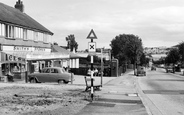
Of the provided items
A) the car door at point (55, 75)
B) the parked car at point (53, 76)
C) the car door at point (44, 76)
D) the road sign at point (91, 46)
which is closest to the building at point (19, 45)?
the parked car at point (53, 76)

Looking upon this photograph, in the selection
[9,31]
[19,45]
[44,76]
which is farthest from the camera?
[19,45]

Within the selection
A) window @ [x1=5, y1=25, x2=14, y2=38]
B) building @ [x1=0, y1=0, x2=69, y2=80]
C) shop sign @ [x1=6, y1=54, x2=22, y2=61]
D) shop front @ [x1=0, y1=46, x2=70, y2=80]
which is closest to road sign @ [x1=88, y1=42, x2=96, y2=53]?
shop front @ [x1=0, y1=46, x2=70, y2=80]

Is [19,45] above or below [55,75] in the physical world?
above

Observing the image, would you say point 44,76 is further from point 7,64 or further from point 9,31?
point 9,31

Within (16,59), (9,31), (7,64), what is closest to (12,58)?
(16,59)

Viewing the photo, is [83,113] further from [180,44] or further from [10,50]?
[180,44]

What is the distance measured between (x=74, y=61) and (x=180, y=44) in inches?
1004

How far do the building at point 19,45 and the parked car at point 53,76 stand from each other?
11.2ft

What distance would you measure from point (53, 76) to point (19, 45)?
10207 millimetres

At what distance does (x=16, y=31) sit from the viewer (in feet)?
98.7

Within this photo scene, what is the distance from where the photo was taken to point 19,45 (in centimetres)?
3077

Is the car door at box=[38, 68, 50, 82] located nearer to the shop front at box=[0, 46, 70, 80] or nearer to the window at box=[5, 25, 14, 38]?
the shop front at box=[0, 46, 70, 80]

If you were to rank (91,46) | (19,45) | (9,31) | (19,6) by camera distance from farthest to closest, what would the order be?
(19,6)
(19,45)
(9,31)
(91,46)

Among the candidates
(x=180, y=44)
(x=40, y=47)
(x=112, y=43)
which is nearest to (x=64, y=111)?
(x=40, y=47)
